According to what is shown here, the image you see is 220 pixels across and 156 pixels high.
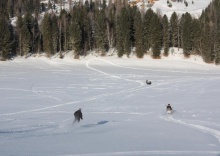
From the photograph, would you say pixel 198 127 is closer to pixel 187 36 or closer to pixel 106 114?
pixel 106 114

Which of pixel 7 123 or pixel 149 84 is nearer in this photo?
→ pixel 7 123

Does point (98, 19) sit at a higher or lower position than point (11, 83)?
higher

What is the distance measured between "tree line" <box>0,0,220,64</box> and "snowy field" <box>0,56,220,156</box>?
12.9 metres

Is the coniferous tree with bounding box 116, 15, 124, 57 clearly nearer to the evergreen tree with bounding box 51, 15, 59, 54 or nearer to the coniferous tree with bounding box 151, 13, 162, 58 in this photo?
the coniferous tree with bounding box 151, 13, 162, 58

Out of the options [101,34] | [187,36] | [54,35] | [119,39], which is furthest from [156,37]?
[54,35]

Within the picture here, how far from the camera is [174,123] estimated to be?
1975 centimetres

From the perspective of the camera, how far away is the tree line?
6762cm

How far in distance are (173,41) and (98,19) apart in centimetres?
1547

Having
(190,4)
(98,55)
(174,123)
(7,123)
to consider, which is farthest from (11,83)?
(190,4)

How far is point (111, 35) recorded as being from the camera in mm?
75562

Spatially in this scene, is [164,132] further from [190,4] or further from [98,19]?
[190,4]

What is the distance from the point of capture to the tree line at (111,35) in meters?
67.6

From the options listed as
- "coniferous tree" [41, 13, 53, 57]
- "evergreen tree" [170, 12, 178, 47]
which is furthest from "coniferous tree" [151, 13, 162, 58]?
"coniferous tree" [41, 13, 53, 57]

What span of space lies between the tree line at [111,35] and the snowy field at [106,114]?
1290 cm
